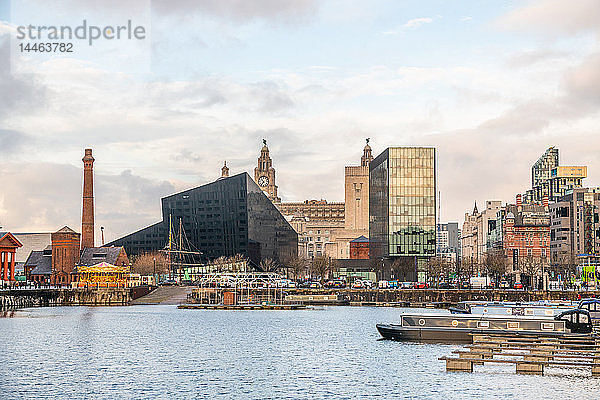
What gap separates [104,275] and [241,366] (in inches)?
4978

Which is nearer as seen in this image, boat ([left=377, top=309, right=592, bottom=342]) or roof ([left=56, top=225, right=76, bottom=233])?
boat ([left=377, top=309, right=592, bottom=342])

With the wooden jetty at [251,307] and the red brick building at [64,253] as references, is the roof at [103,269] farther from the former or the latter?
the wooden jetty at [251,307]

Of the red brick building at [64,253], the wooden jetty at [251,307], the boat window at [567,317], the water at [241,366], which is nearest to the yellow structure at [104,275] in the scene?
the red brick building at [64,253]

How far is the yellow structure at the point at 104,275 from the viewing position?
184000 millimetres

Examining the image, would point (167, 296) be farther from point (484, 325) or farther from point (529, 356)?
point (529, 356)

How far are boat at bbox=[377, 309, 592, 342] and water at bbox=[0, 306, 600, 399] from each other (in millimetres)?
1891

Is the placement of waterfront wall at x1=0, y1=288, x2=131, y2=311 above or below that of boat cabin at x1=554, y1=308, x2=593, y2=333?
below

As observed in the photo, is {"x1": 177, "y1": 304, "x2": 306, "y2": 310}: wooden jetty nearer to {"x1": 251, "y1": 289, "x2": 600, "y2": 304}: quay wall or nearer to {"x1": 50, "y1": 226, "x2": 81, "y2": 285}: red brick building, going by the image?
{"x1": 251, "y1": 289, "x2": 600, "y2": 304}: quay wall

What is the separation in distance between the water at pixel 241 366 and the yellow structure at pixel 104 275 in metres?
74.9

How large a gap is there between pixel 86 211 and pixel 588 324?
459ft

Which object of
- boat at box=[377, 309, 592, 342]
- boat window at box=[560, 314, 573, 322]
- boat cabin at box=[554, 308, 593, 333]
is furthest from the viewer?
boat window at box=[560, 314, 573, 322]

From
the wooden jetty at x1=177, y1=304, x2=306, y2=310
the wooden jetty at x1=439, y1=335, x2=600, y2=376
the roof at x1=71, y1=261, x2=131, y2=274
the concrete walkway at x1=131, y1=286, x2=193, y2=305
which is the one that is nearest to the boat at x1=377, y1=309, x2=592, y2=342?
the wooden jetty at x1=439, y1=335, x2=600, y2=376

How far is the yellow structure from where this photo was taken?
604 ft

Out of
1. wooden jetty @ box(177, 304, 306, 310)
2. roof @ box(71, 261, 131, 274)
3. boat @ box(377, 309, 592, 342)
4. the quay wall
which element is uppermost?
roof @ box(71, 261, 131, 274)
